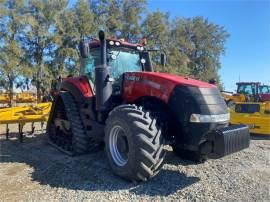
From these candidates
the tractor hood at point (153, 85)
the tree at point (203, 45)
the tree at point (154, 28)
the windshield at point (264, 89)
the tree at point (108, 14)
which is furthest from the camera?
the tree at point (203, 45)

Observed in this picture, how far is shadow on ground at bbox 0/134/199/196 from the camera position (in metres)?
4.34

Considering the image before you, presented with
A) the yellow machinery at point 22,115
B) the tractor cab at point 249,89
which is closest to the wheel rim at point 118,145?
the yellow machinery at point 22,115

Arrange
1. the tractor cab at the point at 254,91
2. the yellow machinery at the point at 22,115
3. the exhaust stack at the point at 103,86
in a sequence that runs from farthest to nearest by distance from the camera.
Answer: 1. the tractor cab at the point at 254,91
2. the yellow machinery at the point at 22,115
3. the exhaust stack at the point at 103,86

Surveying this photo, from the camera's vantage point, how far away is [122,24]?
26.7 m

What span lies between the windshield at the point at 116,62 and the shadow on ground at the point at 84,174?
1.63m

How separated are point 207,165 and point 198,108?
154 centimetres

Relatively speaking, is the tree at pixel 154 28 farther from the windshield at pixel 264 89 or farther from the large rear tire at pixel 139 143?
the large rear tire at pixel 139 143

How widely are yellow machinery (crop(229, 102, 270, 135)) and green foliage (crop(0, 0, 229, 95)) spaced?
29.7 feet

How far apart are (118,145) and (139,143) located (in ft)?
2.48

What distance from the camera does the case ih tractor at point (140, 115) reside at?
4.25m

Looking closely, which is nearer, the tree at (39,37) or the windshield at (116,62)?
the windshield at (116,62)

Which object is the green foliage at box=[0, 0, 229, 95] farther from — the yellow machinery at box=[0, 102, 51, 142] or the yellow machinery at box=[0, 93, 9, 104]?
the yellow machinery at box=[0, 102, 51, 142]

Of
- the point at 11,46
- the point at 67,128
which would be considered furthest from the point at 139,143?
the point at 11,46

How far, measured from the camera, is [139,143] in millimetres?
4211
